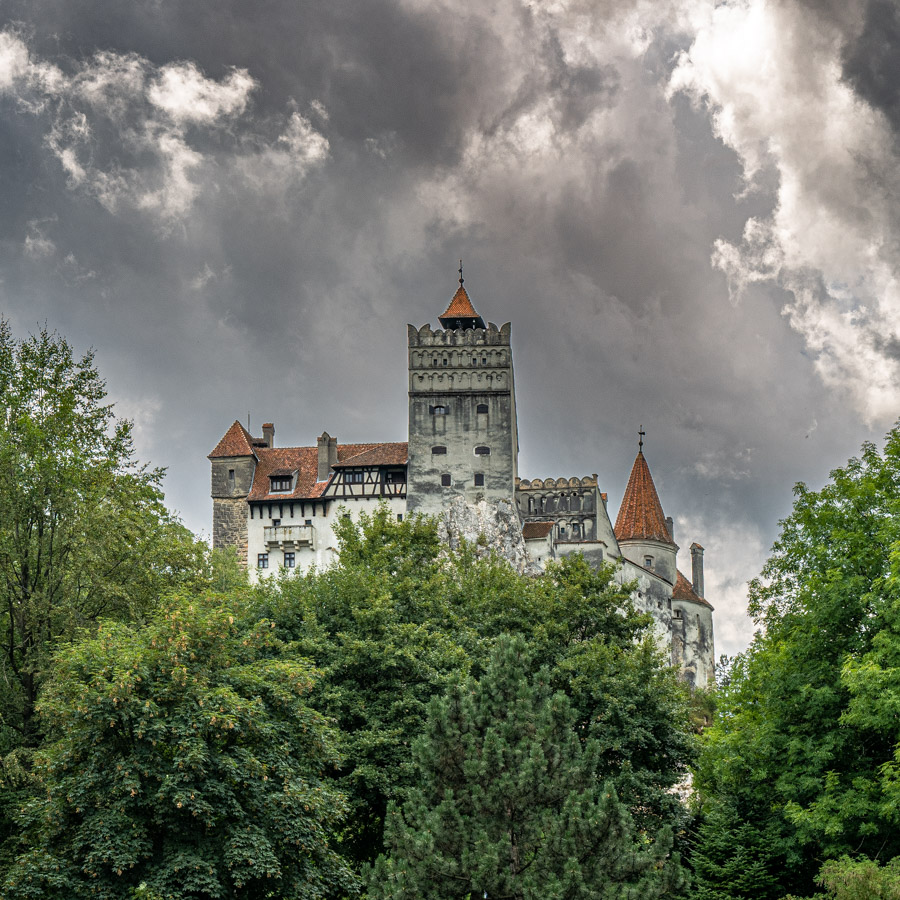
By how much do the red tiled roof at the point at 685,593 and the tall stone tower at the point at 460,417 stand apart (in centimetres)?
1390

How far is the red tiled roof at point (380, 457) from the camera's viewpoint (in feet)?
246

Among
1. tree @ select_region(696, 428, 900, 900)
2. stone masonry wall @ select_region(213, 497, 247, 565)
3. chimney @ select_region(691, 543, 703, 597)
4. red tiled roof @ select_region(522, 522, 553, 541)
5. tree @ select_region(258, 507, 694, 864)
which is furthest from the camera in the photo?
chimney @ select_region(691, 543, 703, 597)

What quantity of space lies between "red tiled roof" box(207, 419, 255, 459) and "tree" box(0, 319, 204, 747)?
1734 inches

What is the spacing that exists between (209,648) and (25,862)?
5.36 m

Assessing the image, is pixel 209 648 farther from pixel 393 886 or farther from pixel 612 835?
pixel 612 835

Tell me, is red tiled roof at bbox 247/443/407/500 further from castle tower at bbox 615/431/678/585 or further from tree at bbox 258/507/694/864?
tree at bbox 258/507/694/864

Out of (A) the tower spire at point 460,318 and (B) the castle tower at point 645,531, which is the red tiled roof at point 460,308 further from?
(B) the castle tower at point 645,531

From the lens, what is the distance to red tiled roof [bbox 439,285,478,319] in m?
82.6

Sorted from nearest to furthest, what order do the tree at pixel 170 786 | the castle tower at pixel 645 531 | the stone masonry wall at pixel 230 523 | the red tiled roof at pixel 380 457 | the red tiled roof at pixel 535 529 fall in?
the tree at pixel 170 786 < the red tiled roof at pixel 535 529 < the red tiled roof at pixel 380 457 < the stone masonry wall at pixel 230 523 < the castle tower at pixel 645 531

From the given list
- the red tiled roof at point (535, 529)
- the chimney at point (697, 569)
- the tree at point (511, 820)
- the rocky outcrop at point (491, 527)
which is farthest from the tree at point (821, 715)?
the chimney at point (697, 569)

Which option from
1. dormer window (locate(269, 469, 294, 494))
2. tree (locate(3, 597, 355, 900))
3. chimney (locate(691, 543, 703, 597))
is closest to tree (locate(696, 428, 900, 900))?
tree (locate(3, 597, 355, 900))

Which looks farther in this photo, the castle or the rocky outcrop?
the castle

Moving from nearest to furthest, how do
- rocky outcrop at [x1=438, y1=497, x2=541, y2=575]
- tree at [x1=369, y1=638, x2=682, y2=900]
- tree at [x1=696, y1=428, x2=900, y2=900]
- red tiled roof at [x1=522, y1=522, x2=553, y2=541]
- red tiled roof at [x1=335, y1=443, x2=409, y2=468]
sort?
tree at [x1=369, y1=638, x2=682, y2=900]
tree at [x1=696, y1=428, x2=900, y2=900]
rocky outcrop at [x1=438, y1=497, x2=541, y2=575]
red tiled roof at [x1=522, y1=522, x2=553, y2=541]
red tiled roof at [x1=335, y1=443, x2=409, y2=468]

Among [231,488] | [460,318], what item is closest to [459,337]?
[460,318]
